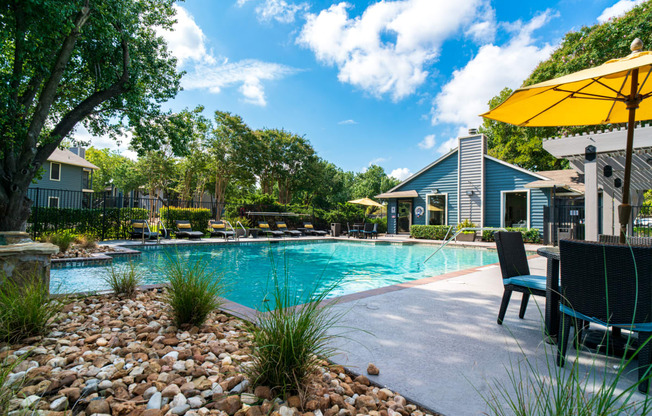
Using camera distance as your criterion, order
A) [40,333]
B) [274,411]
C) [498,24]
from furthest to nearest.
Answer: [498,24] → [40,333] → [274,411]

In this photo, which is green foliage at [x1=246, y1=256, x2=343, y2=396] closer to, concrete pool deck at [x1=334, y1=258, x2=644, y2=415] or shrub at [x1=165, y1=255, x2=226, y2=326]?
concrete pool deck at [x1=334, y1=258, x2=644, y2=415]

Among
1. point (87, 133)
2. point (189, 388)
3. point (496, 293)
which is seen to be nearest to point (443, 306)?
point (496, 293)

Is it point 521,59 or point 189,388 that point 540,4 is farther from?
point 189,388

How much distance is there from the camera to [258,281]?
6387 mm

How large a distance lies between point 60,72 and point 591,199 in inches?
410

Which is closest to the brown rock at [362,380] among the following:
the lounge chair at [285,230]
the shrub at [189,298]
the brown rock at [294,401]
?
the brown rock at [294,401]

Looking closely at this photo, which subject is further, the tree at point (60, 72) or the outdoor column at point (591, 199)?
the tree at point (60, 72)

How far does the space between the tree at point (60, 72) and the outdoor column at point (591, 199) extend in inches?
373

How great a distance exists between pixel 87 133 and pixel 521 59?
838 inches

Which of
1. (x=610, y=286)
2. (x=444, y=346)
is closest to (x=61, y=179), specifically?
A: (x=444, y=346)

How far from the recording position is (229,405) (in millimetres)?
1554

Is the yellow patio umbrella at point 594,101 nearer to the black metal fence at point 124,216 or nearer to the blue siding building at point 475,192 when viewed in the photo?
the black metal fence at point 124,216

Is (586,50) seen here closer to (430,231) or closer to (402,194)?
(402,194)

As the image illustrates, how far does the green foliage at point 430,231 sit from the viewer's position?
14930 mm
